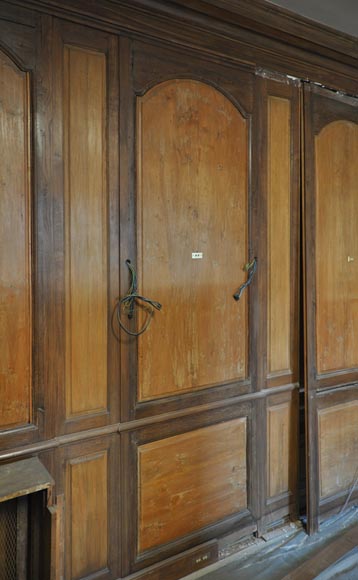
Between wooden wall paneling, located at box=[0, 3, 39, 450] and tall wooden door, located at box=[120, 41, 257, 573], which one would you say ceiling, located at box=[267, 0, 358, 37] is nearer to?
tall wooden door, located at box=[120, 41, 257, 573]

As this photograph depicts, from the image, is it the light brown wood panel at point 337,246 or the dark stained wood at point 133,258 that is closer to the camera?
the dark stained wood at point 133,258

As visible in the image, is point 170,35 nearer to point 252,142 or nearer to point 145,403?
Result: point 252,142

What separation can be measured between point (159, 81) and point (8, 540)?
1.82m

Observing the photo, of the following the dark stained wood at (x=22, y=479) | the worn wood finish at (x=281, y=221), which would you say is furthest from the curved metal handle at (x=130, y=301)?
the worn wood finish at (x=281, y=221)

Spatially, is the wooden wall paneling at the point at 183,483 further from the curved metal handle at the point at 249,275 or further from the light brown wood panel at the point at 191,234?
the curved metal handle at the point at 249,275

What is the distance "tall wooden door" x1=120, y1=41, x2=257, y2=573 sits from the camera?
5.59 ft

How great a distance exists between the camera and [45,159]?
1.49 m

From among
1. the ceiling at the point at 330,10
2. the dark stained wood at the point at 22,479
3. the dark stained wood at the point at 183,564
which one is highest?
the ceiling at the point at 330,10

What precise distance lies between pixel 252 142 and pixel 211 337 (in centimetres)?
97

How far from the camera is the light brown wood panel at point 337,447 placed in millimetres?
2258

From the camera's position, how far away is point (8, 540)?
1.39m

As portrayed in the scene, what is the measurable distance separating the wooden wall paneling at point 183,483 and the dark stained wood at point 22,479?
40cm

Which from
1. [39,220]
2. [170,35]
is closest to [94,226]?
[39,220]

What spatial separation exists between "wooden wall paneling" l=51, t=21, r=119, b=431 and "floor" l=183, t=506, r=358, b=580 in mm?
945
